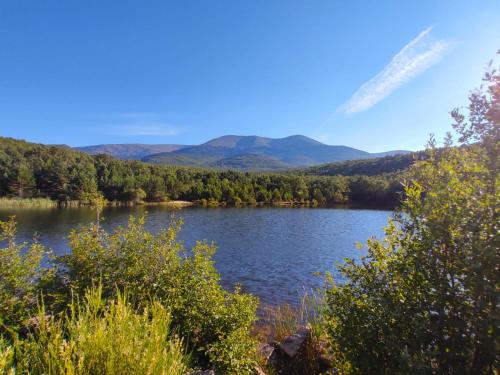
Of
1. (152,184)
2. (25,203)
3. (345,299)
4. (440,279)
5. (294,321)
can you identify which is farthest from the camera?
(152,184)

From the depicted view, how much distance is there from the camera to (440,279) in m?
3.49

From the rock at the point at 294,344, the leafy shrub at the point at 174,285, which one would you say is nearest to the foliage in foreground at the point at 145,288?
the leafy shrub at the point at 174,285

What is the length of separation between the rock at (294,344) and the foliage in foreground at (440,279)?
279cm

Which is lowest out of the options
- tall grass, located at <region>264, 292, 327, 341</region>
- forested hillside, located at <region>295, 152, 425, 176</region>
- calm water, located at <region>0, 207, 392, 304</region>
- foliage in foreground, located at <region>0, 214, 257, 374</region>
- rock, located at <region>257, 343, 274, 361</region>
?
calm water, located at <region>0, 207, 392, 304</region>

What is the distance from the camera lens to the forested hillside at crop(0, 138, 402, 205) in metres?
82.9

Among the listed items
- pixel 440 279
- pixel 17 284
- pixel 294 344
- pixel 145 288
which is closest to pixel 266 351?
pixel 294 344

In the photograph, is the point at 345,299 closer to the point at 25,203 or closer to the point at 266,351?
the point at 266,351

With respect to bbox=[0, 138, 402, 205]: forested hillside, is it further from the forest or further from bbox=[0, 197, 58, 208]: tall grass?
the forest

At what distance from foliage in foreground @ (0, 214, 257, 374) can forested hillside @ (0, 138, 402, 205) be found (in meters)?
82.7

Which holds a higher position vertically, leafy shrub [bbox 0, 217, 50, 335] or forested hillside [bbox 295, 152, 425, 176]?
forested hillside [bbox 295, 152, 425, 176]

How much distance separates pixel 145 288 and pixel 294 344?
12.5ft

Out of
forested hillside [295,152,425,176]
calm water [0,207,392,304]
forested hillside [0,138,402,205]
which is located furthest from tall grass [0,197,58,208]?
forested hillside [295,152,425,176]

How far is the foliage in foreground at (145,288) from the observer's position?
5199 millimetres

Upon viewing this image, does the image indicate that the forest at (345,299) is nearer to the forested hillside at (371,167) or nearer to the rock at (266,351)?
the rock at (266,351)
